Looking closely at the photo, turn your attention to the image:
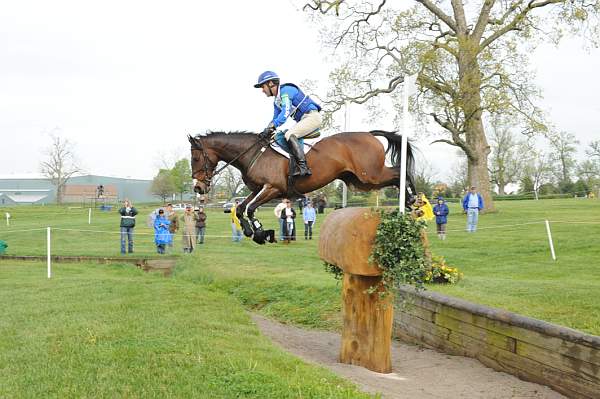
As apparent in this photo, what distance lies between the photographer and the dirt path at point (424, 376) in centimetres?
588

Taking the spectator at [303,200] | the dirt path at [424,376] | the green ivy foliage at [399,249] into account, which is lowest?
the dirt path at [424,376]

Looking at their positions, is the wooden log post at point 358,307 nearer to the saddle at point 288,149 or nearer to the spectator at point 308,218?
the saddle at point 288,149

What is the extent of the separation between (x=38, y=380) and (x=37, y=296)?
20.7ft

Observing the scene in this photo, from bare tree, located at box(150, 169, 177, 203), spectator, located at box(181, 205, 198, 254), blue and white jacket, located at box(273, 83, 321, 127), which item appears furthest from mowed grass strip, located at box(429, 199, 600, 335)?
bare tree, located at box(150, 169, 177, 203)

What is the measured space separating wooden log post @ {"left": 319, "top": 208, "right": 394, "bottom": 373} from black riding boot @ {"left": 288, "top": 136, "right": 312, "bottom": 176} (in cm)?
77

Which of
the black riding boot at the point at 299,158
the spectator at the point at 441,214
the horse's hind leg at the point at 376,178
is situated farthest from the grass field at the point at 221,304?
the horse's hind leg at the point at 376,178

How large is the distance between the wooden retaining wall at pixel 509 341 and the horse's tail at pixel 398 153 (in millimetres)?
1448

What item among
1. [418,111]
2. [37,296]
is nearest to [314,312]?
[37,296]

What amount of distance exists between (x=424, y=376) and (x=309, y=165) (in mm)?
2929

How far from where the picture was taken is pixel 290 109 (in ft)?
22.3

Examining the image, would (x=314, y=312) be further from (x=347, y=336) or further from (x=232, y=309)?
(x=347, y=336)

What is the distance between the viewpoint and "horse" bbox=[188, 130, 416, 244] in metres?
6.66

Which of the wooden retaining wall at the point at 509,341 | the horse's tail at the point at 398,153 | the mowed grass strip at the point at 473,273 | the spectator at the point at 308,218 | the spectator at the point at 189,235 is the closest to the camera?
the wooden retaining wall at the point at 509,341

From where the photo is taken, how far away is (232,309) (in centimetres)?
970
